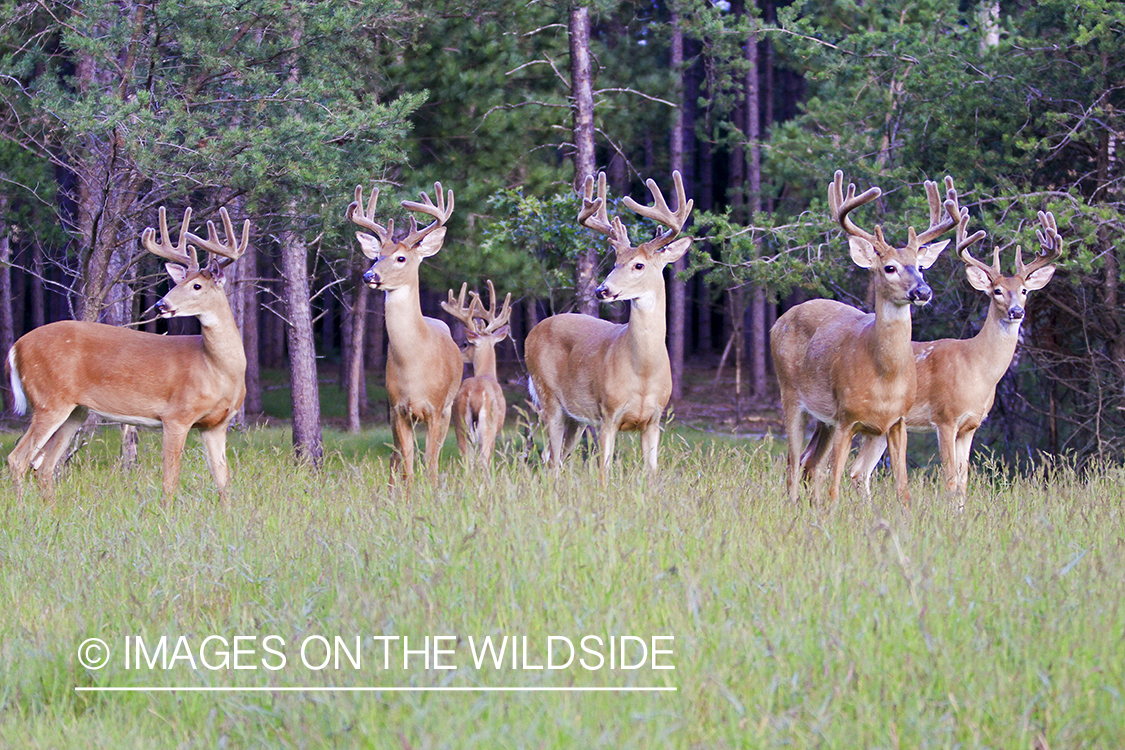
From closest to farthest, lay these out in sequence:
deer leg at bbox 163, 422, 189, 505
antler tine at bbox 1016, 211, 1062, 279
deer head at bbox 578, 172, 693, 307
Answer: deer leg at bbox 163, 422, 189, 505
deer head at bbox 578, 172, 693, 307
antler tine at bbox 1016, 211, 1062, 279

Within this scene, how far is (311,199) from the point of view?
8.74 metres

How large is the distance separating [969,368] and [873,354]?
5.84 ft

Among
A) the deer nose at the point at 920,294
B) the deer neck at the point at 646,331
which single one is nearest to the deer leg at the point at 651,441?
the deer neck at the point at 646,331

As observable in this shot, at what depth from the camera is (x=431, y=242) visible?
8.06 meters

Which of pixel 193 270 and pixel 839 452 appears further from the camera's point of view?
pixel 193 270

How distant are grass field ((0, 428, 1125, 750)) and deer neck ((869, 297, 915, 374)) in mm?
1198

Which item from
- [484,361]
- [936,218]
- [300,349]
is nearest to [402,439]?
[484,361]

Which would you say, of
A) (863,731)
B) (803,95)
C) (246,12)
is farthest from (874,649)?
(803,95)

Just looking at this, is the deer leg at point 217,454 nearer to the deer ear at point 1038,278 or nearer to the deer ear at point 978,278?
the deer ear at point 978,278

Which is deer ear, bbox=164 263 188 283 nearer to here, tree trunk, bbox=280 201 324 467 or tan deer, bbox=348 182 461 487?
tan deer, bbox=348 182 461 487

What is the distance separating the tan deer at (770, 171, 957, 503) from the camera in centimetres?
650

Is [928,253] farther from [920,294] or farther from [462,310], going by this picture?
[462,310]

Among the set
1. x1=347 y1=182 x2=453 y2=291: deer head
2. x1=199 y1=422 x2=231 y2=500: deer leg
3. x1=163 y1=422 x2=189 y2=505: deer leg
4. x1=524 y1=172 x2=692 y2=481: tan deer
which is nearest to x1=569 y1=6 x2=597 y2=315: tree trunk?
x1=524 y1=172 x2=692 y2=481: tan deer

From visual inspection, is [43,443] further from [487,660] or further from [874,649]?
[874,649]
